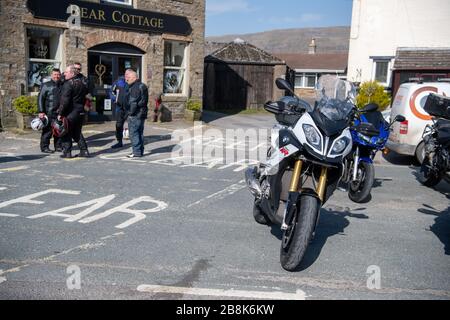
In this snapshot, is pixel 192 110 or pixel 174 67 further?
pixel 192 110

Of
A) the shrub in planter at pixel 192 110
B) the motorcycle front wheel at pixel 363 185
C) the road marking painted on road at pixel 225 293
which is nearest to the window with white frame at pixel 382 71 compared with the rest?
→ the shrub in planter at pixel 192 110

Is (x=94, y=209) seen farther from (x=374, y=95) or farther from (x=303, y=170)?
(x=374, y=95)

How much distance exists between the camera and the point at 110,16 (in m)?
15.3

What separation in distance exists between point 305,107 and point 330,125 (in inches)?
32.1

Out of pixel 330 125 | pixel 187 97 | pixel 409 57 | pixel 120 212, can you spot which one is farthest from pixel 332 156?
pixel 409 57

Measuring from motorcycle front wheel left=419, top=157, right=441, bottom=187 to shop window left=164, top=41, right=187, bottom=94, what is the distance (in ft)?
37.1

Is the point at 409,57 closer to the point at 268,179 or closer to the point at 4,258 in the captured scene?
the point at 268,179

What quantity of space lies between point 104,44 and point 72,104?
21.4 feet

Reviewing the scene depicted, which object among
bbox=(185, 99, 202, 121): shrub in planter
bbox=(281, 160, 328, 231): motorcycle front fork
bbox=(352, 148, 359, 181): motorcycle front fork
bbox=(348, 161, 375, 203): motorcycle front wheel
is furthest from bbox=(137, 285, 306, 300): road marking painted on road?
bbox=(185, 99, 202, 121): shrub in planter

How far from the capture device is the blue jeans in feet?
33.3

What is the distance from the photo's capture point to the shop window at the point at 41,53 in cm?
1390

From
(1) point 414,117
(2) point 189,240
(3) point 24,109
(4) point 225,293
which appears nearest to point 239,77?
(3) point 24,109

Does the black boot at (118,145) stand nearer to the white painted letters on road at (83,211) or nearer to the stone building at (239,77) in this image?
the white painted letters on road at (83,211)
